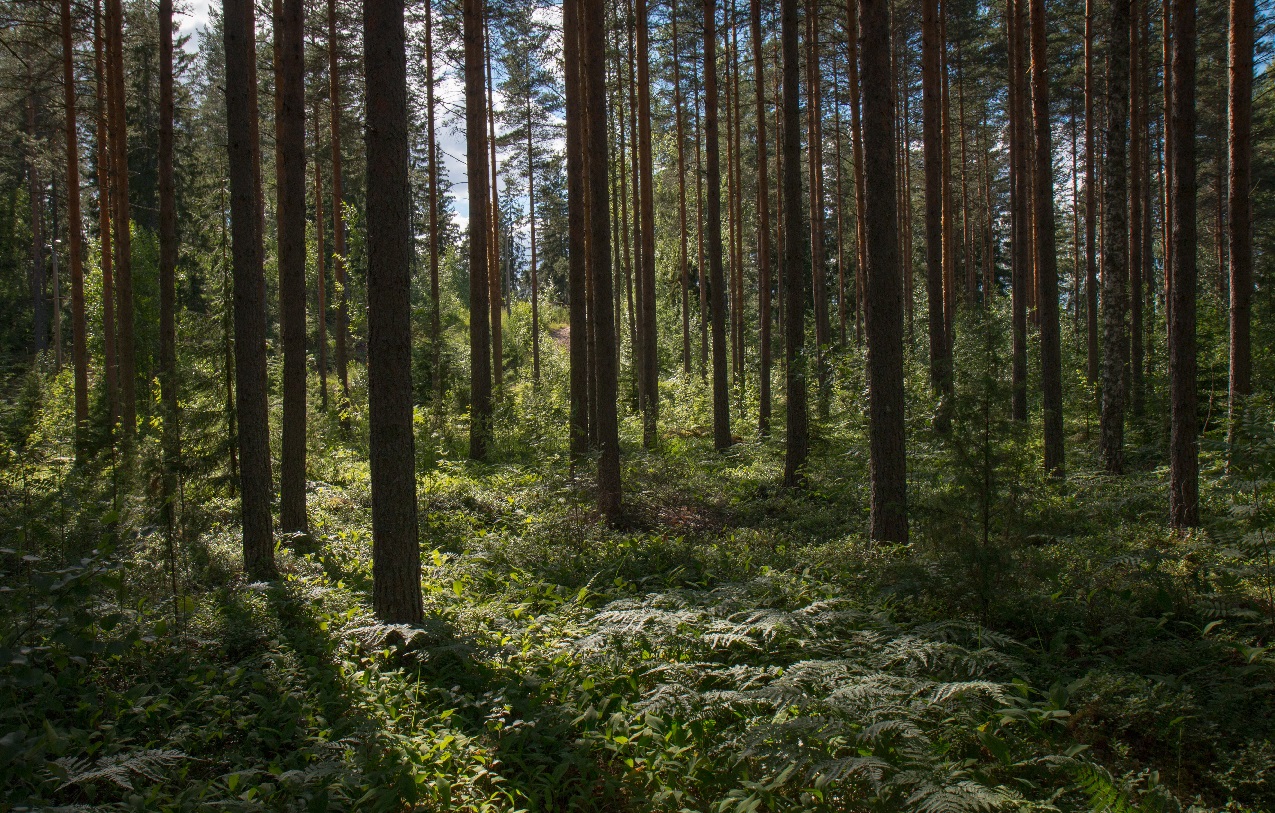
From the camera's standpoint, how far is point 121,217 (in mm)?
14547

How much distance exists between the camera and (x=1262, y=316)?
14094mm

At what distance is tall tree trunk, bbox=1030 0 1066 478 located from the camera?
11703mm

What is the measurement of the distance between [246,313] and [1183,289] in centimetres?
1011

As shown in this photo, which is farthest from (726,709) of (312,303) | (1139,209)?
(312,303)

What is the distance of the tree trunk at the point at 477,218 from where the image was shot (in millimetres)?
14102

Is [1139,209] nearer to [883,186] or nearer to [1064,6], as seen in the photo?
[1064,6]

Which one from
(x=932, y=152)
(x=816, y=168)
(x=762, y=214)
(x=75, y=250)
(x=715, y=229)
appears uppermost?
(x=816, y=168)

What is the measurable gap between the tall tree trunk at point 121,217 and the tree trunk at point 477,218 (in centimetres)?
676

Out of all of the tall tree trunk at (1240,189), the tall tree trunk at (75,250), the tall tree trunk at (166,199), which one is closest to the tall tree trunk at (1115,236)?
the tall tree trunk at (1240,189)

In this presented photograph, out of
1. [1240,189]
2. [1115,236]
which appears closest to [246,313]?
[1115,236]

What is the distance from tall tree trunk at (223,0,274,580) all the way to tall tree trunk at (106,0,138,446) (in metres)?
8.50

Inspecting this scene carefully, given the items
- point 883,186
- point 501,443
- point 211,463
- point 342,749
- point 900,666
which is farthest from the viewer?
point 501,443

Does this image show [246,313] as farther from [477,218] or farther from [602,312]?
[477,218]

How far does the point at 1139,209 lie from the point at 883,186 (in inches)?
556
